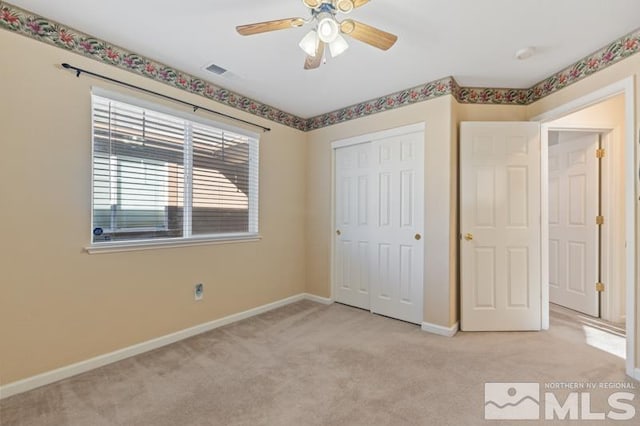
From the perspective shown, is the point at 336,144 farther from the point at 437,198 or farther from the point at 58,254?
the point at 58,254

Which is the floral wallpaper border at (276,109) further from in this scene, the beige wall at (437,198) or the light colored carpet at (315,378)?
the light colored carpet at (315,378)

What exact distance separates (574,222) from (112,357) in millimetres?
4865

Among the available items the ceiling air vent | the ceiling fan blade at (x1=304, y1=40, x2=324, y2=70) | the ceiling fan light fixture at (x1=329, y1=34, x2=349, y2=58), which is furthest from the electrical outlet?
the ceiling fan light fixture at (x1=329, y1=34, x2=349, y2=58)

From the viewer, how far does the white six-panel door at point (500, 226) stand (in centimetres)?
288

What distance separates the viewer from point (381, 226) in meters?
3.40

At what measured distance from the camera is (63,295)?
2.07 meters

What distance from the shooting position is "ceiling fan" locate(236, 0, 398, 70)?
5.10ft

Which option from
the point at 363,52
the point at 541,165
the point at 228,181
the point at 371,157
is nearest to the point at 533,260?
the point at 541,165

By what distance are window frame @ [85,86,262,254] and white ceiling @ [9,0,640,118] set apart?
400mm

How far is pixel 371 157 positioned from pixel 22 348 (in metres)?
3.34

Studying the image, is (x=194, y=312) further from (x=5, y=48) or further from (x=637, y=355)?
(x=637, y=355)

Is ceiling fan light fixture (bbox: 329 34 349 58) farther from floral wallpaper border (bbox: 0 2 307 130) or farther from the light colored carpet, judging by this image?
the light colored carpet

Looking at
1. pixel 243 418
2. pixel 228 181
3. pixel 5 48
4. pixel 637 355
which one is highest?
pixel 5 48

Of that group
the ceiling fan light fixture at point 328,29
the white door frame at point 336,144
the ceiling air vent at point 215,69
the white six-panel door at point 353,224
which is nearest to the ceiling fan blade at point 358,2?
the ceiling fan light fixture at point 328,29
